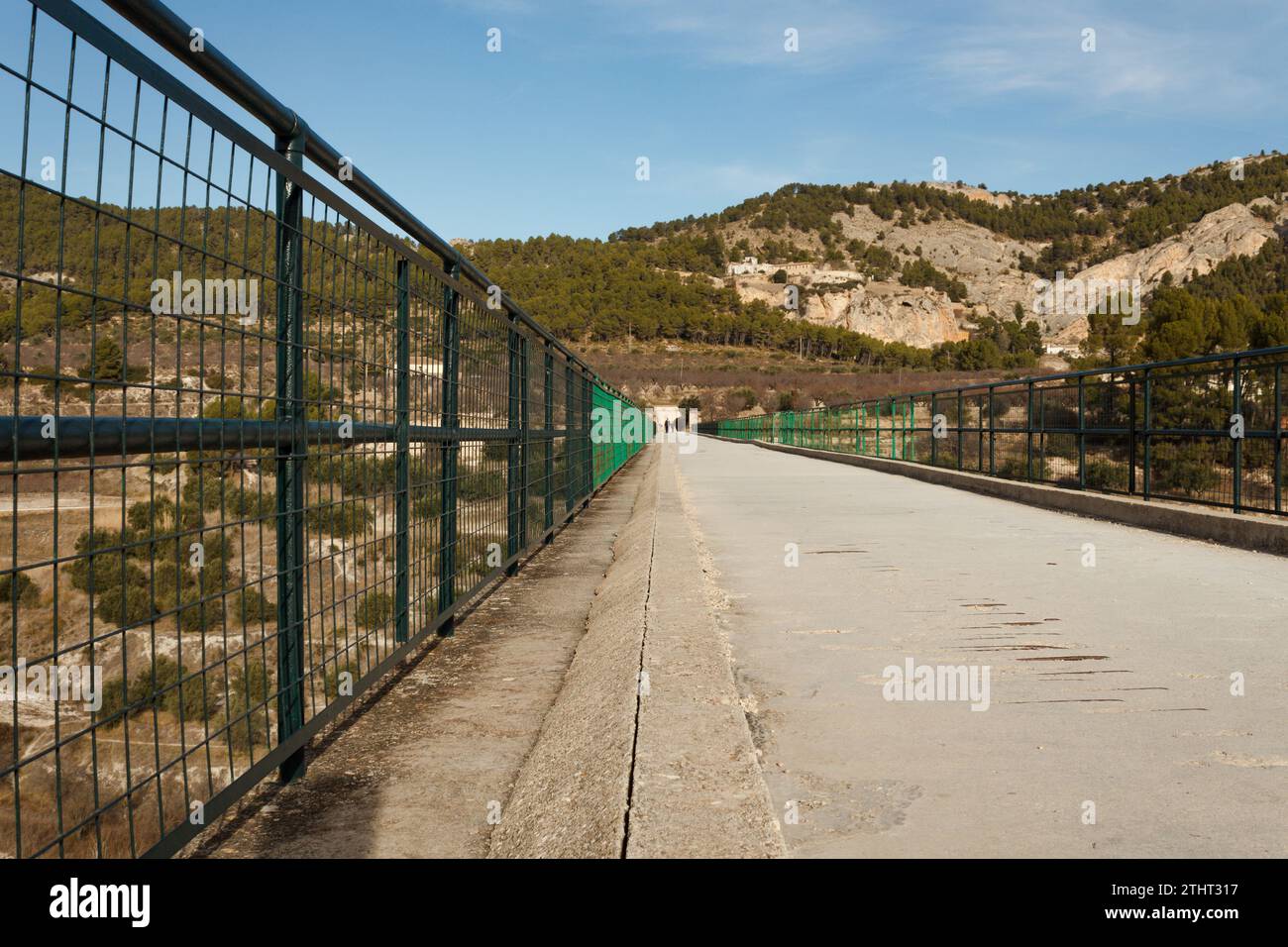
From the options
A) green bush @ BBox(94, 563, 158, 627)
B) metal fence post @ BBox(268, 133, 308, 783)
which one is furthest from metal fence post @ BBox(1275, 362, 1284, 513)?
green bush @ BBox(94, 563, 158, 627)

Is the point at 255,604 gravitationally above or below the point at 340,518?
below

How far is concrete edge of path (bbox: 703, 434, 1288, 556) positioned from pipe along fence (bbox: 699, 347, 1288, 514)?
0.38m

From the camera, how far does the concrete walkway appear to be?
8.82ft

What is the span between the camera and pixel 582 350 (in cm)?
10456

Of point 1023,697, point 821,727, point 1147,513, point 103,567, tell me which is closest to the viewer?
point 103,567

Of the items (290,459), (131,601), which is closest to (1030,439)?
(290,459)

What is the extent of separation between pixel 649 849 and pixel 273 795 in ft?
4.57

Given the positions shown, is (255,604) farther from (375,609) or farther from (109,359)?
(109,359)

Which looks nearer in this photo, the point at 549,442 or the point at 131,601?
the point at 131,601

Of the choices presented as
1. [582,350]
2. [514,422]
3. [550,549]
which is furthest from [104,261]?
[582,350]

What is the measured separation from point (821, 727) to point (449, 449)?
101 inches

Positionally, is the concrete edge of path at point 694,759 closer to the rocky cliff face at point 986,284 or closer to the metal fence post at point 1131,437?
the metal fence post at point 1131,437

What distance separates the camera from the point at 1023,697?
3865 millimetres

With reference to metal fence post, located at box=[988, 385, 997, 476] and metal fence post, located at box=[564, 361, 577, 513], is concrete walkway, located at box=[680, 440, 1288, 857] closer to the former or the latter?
metal fence post, located at box=[564, 361, 577, 513]
